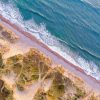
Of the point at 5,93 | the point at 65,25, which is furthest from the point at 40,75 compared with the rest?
the point at 65,25

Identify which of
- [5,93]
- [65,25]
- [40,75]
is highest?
[65,25]

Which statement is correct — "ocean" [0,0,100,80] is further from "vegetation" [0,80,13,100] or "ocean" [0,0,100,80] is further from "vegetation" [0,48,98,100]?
"vegetation" [0,80,13,100]

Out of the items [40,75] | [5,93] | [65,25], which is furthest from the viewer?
[65,25]

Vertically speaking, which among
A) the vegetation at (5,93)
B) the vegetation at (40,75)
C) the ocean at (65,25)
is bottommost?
the vegetation at (5,93)

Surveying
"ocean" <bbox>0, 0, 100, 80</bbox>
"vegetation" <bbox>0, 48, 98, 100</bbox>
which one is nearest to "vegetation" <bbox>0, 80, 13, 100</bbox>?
"vegetation" <bbox>0, 48, 98, 100</bbox>

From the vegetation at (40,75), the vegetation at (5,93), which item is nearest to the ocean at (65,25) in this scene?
the vegetation at (40,75)

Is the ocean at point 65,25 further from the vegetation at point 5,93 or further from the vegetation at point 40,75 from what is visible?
the vegetation at point 5,93

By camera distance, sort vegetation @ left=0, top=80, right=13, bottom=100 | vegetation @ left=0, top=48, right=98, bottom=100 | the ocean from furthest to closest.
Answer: the ocean, vegetation @ left=0, top=48, right=98, bottom=100, vegetation @ left=0, top=80, right=13, bottom=100

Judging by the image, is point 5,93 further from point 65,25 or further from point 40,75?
point 65,25

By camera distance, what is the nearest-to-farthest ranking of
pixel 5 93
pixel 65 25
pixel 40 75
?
pixel 5 93 < pixel 40 75 < pixel 65 25
